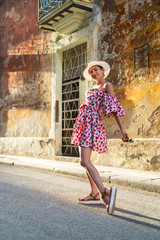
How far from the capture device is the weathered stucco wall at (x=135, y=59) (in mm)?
6773

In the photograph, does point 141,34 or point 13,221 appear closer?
point 13,221

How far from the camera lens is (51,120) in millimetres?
10516

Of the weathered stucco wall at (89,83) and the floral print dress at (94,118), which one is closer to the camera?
the floral print dress at (94,118)

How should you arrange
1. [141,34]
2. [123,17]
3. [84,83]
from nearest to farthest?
[141,34], [123,17], [84,83]

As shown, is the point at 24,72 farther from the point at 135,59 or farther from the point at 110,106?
the point at 110,106

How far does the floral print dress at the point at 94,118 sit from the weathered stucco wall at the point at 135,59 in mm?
3402

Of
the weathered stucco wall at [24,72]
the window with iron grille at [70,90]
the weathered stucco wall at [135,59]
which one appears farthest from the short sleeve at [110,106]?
the weathered stucco wall at [24,72]

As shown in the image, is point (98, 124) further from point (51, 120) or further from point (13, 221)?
point (51, 120)

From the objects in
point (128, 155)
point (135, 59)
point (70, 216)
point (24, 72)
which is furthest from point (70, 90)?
point (70, 216)

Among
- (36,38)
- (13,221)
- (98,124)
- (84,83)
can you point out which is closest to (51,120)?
(84,83)

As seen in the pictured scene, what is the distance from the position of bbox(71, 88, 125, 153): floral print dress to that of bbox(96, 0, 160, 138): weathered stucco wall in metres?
3.40

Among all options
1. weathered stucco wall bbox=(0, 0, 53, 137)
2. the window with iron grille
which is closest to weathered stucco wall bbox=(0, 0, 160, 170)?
weathered stucco wall bbox=(0, 0, 53, 137)

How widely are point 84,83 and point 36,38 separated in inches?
137

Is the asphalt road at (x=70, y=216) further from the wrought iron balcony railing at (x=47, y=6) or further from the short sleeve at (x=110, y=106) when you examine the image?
the wrought iron balcony railing at (x=47, y=6)
